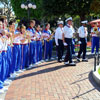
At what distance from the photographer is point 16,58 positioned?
7.02m

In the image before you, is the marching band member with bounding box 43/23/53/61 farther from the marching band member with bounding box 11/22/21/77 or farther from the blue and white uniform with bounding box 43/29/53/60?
the marching band member with bounding box 11/22/21/77

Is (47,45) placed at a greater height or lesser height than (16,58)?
greater

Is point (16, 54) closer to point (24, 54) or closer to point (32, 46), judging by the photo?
point (24, 54)

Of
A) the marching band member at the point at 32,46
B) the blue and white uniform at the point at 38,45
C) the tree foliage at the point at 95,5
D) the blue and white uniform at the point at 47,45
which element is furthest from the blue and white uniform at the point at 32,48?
the tree foliage at the point at 95,5

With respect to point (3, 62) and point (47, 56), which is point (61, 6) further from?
point (3, 62)

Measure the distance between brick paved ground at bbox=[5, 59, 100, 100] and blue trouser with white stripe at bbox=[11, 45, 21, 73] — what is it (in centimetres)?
40

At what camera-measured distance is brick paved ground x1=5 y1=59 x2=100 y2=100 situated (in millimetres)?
4816

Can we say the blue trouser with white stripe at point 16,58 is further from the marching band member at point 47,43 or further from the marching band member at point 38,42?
the marching band member at point 47,43

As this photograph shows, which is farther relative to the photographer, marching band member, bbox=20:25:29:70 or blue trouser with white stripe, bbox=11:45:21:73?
marching band member, bbox=20:25:29:70

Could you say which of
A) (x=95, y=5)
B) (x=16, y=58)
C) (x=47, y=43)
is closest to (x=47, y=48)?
(x=47, y=43)

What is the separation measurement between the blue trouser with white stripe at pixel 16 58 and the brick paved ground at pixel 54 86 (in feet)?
1.30

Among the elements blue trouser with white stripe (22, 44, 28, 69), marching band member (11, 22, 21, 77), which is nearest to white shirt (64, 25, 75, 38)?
blue trouser with white stripe (22, 44, 28, 69)

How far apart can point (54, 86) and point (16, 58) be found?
6.99 ft

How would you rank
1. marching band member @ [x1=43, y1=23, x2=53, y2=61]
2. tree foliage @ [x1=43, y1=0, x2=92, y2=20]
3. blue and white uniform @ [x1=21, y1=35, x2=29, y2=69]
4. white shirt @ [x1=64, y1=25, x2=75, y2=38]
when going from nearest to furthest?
blue and white uniform @ [x1=21, y1=35, x2=29, y2=69] < white shirt @ [x1=64, y1=25, x2=75, y2=38] < marching band member @ [x1=43, y1=23, x2=53, y2=61] < tree foliage @ [x1=43, y1=0, x2=92, y2=20]
